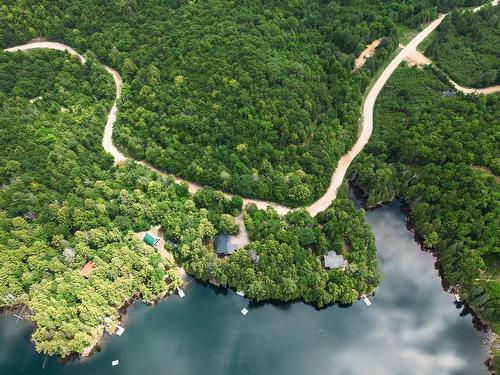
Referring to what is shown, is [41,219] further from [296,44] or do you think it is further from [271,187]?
[296,44]

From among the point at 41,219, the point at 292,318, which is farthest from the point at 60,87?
the point at 292,318

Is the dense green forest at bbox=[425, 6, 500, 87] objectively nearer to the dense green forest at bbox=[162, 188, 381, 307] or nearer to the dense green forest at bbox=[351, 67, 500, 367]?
the dense green forest at bbox=[351, 67, 500, 367]

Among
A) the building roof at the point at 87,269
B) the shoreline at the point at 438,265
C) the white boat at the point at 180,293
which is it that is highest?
the shoreline at the point at 438,265

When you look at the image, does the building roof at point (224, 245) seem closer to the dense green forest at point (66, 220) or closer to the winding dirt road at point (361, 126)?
the dense green forest at point (66, 220)

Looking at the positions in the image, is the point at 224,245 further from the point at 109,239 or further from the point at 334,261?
the point at 109,239

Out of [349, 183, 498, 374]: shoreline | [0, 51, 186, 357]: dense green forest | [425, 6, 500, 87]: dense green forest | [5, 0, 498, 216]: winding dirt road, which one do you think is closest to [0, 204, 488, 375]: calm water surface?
[349, 183, 498, 374]: shoreline

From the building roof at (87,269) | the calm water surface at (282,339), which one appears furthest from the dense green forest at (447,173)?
the building roof at (87,269)
